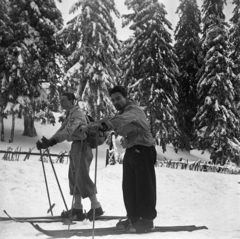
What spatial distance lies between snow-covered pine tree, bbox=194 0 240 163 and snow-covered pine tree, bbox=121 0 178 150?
165 centimetres

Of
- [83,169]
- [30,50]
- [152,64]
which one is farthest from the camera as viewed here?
[30,50]

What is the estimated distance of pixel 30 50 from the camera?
15.9 meters

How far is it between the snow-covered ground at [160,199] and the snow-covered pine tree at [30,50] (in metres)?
8.32

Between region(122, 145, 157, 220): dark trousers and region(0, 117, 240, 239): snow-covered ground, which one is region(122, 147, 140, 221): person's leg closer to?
region(122, 145, 157, 220): dark trousers

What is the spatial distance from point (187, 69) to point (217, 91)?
2.99 m

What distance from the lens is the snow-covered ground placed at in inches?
154

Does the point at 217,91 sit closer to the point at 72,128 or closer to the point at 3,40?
the point at 3,40

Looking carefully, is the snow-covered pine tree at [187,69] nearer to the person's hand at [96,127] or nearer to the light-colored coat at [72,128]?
the light-colored coat at [72,128]

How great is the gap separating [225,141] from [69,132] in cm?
1369

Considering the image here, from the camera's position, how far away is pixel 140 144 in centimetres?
368

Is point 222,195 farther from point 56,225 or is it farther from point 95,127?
point 95,127

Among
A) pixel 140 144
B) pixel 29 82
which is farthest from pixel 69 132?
pixel 29 82

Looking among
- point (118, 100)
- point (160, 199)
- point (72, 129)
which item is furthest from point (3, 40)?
point (118, 100)

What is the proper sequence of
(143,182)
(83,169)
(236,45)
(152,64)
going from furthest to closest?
(236,45)
(152,64)
(83,169)
(143,182)
